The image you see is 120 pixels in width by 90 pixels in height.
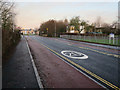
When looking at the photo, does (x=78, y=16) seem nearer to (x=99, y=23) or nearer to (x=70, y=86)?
(x=99, y=23)

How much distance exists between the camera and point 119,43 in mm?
21344

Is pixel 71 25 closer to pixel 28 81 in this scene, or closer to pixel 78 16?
pixel 78 16

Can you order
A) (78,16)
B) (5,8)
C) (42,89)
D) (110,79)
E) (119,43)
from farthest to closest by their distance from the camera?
(78,16)
(119,43)
(5,8)
(110,79)
(42,89)

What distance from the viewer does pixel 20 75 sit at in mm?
5805

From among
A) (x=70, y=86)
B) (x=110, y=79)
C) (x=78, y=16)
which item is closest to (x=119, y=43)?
(x=110, y=79)

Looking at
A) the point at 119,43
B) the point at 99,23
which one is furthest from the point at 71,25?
the point at 119,43

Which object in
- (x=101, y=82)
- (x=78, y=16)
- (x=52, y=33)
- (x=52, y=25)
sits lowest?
(x=101, y=82)

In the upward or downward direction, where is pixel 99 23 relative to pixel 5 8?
upward

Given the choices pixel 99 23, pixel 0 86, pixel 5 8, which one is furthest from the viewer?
pixel 99 23

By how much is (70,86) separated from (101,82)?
1.54 meters

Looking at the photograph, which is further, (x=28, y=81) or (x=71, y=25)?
(x=71, y=25)

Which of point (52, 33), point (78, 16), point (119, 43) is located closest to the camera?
point (119, 43)

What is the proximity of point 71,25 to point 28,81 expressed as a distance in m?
72.0

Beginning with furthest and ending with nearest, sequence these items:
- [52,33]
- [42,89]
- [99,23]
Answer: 1. [99,23]
2. [52,33]
3. [42,89]
